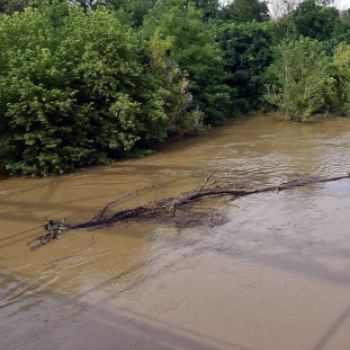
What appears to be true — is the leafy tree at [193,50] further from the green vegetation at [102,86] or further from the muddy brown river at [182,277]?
the muddy brown river at [182,277]

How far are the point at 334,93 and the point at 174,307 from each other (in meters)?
23.2

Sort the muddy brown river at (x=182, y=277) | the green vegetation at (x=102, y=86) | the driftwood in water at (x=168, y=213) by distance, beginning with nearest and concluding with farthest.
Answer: the muddy brown river at (x=182, y=277), the driftwood in water at (x=168, y=213), the green vegetation at (x=102, y=86)

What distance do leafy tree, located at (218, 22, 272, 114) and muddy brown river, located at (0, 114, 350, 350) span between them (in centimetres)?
1748

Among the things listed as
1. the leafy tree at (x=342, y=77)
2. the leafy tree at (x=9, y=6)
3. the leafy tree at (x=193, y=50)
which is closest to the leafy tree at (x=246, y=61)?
the leafy tree at (x=193, y=50)

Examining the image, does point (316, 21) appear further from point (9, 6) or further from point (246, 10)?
point (9, 6)

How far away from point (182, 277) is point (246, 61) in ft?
77.4

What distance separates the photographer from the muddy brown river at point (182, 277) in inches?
187

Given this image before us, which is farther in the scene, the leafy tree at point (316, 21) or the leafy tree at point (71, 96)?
the leafy tree at point (316, 21)

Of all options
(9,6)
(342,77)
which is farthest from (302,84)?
(9,6)

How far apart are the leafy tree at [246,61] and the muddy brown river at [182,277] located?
17.5 metres

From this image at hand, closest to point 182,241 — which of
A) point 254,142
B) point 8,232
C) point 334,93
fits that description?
point 8,232

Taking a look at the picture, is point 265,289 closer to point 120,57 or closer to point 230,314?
point 230,314

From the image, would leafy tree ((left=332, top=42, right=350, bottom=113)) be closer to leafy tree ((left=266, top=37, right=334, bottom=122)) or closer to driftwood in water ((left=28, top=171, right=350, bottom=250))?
leafy tree ((left=266, top=37, right=334, bottom=122))

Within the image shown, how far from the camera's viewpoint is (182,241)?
730cm
